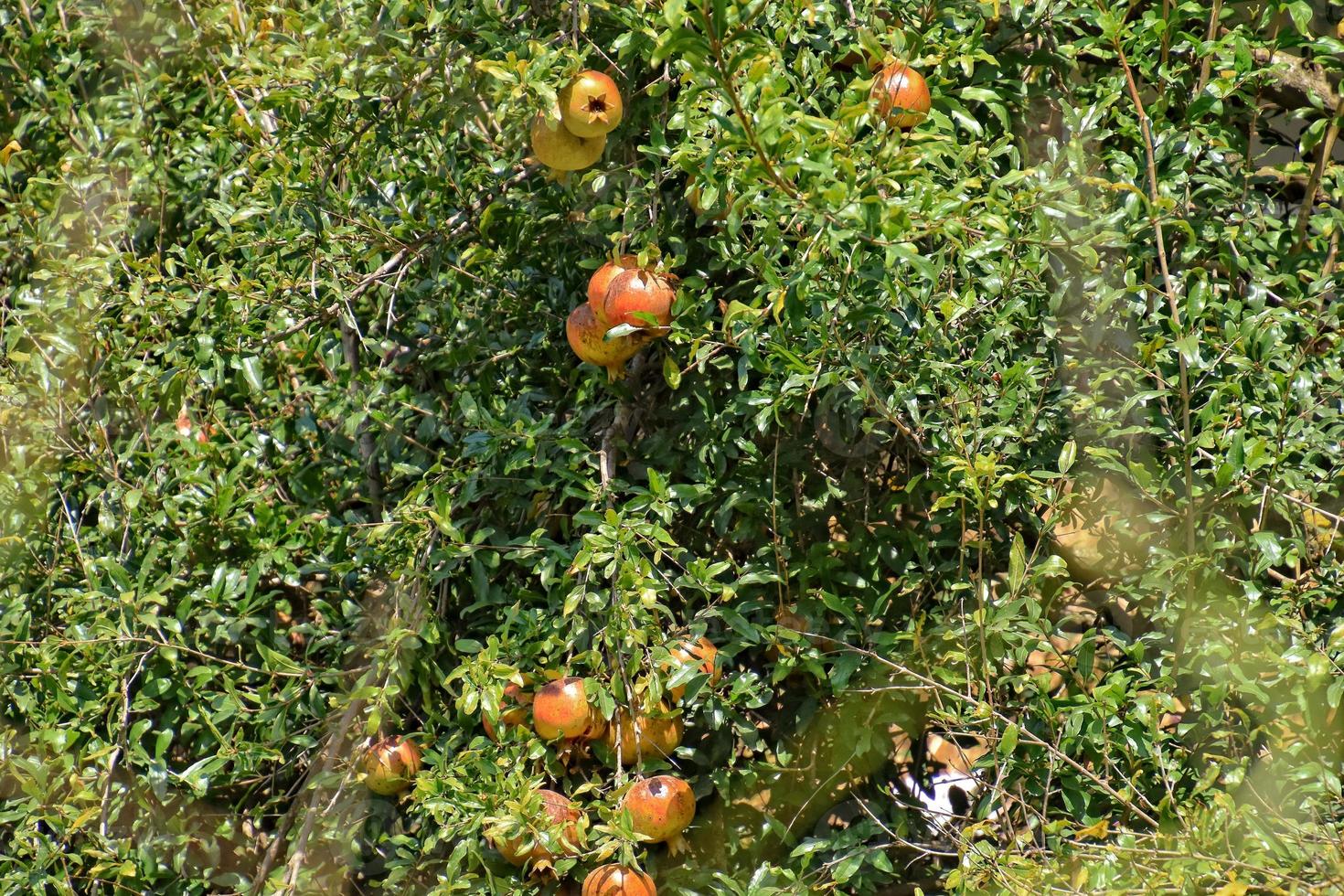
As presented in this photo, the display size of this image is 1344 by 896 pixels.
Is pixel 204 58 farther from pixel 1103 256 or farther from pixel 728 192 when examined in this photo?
pixel 1103 256

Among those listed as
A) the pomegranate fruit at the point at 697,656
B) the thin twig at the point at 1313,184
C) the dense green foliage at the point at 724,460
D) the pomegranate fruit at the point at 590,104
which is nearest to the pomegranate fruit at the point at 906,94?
the dense green foliage at the point at 724,460

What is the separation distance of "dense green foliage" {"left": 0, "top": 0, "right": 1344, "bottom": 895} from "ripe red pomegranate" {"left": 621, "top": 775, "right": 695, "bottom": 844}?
4.2 inches

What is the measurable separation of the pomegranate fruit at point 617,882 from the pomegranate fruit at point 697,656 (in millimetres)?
286

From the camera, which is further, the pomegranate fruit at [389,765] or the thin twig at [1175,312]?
the pomegranate fruit at [389,765]

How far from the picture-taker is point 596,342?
7.23ft

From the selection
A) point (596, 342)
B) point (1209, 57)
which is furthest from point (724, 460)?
point (1209, 57)

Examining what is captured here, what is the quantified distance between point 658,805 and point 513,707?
11.2 inches

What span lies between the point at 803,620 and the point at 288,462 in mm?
1155

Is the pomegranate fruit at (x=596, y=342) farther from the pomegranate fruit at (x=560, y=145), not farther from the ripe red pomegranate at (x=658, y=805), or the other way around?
the ripe red pomegranate at (x=658, y=805)

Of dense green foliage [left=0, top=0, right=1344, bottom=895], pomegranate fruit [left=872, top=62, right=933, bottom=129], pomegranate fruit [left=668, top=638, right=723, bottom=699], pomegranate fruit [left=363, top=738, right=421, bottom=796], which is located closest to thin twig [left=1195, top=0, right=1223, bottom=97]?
dense green foliage [left=0, top=0, right=1344, bottom=895]

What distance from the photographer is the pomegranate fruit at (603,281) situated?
7.05 feet

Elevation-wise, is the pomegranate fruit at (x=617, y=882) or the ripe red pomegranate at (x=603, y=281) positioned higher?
the ripe red pomegranate at (x=603, y=281)

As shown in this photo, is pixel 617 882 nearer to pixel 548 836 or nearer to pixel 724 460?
pixel 548 836

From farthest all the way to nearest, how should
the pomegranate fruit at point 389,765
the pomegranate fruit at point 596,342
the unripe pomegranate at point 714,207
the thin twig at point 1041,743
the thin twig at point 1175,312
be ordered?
the pomegranate fruit at point 389,765 < the pomegranate fruit at point 596,342 < the unripe pomegranate at point 714,207 < the thin twig at point 1175,312 < the thin twig at point 1041,743
